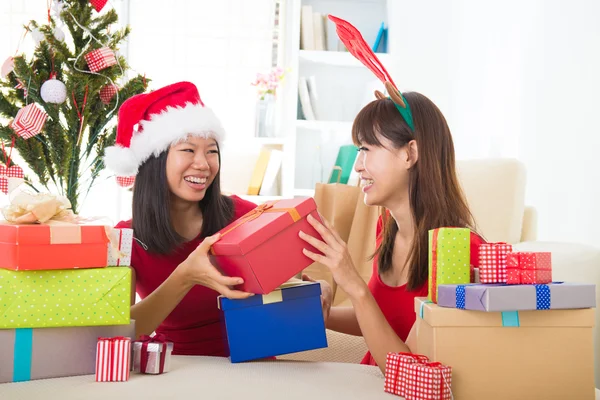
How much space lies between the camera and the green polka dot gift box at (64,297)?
117cm

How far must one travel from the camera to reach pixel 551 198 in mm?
2705

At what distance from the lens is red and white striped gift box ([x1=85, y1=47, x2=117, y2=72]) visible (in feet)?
8.32

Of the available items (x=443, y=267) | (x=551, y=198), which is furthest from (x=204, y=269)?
(x=551, y=198)

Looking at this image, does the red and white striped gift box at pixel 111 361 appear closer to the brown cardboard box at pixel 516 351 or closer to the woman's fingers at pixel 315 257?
the woman's fingers at pixel 315 257

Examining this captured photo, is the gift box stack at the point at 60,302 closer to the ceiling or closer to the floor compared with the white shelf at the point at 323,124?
closer to the floor

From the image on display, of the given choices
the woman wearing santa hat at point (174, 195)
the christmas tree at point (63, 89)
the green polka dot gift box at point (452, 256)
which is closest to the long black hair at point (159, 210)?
the woman wearing santa hat at point (174, 195)

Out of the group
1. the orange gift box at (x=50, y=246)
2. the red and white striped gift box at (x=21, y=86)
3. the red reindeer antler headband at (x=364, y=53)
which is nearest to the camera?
the orange gift box at (x=50, y=246)

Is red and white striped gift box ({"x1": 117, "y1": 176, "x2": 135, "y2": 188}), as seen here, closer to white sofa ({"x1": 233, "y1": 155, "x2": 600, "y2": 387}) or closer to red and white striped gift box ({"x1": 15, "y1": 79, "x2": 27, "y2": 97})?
red and white striped gift box ({"x1": 15, "y1": 79, "x2": 27, "y2": 97})

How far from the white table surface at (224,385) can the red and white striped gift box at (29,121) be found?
1460 mm

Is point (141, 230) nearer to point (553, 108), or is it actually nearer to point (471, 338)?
point (471, 338)

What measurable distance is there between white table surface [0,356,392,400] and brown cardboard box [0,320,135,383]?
24mm

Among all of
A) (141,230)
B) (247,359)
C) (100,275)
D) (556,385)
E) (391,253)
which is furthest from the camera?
(141,230)

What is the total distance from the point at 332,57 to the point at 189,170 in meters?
2.32

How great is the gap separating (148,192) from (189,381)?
0.84 m
